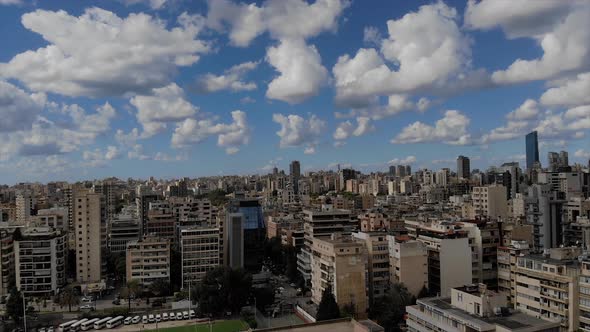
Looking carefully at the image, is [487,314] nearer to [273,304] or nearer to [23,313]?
[273,304]

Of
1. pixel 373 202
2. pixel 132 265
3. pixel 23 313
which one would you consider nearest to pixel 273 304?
pixel 132 265

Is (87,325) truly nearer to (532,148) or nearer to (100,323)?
(100,323)

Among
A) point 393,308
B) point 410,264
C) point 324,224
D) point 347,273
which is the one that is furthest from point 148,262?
point 393,308

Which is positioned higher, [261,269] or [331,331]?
[331,331]

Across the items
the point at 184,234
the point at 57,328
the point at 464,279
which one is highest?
the point at 184,234

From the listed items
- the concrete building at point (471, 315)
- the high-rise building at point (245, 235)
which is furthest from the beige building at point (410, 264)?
the high-rise building at point (245, 235)

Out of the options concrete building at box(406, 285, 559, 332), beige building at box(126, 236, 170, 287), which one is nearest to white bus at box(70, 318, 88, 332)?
beige building at box(126, 236, 170, 287)

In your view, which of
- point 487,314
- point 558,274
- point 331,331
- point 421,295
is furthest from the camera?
point 421,295
